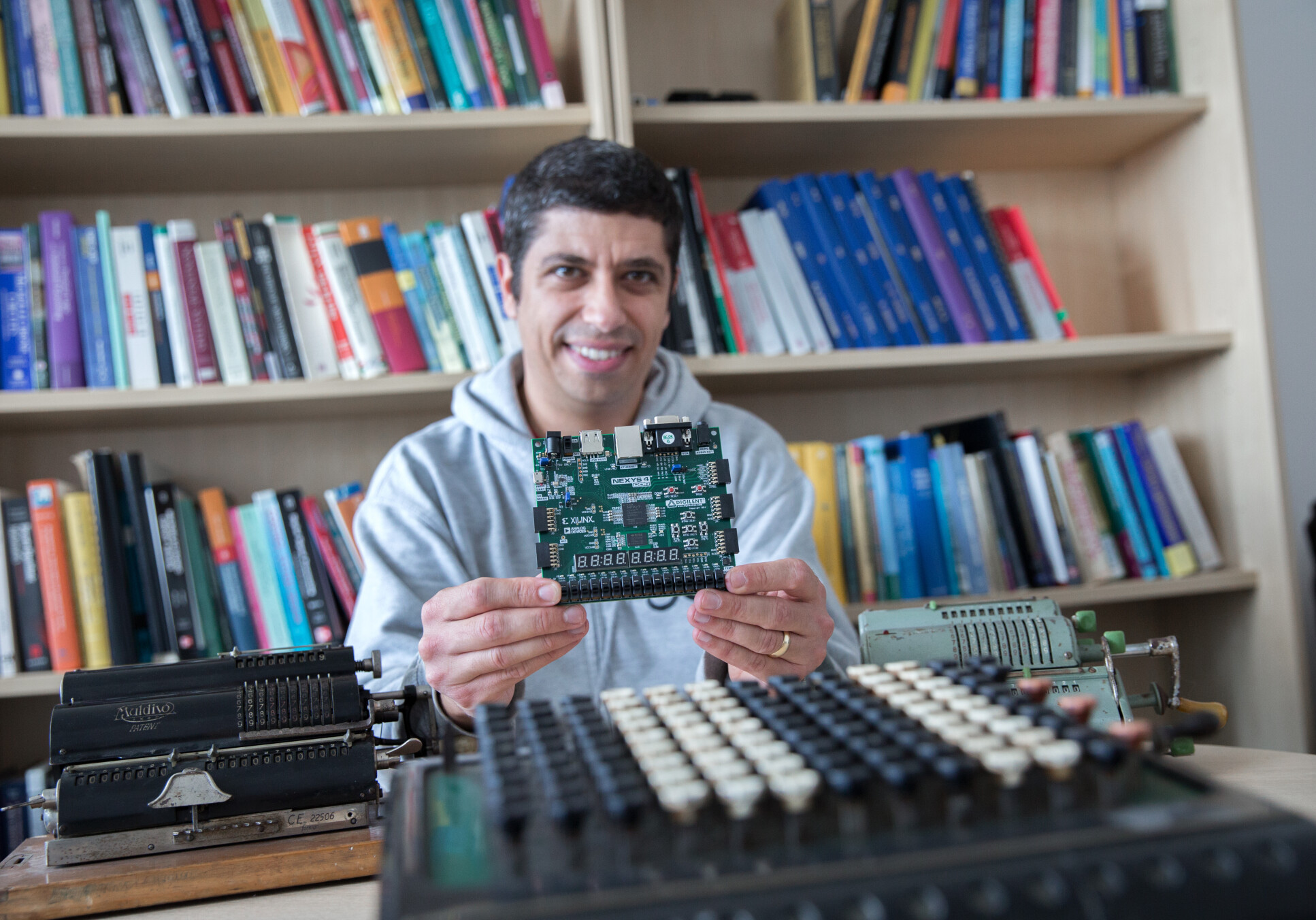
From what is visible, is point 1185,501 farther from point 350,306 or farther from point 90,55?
point 90,55

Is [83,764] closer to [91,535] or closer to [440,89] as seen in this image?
[91,535]

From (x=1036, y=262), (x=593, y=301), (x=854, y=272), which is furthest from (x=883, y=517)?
(x=593, y=301)

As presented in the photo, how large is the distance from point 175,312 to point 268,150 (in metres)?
0.36

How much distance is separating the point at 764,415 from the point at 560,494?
1205 mm

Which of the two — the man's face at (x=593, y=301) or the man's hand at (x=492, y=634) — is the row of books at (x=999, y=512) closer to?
the man's face at (x=593, y=301)

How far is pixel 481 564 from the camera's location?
1492 mm

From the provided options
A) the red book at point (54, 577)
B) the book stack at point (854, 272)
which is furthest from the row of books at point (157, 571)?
the book stack at point (854, 272)

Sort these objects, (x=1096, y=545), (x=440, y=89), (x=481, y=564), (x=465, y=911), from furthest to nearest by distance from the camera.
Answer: (x=1096, y=545) → (x=440, y=89) → (x=481, y=564) → (x=465, y=911)

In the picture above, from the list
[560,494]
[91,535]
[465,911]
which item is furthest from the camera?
[91,535]

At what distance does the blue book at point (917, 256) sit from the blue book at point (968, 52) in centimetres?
24

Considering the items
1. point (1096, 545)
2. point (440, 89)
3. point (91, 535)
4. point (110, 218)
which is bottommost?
point (1096, 545)

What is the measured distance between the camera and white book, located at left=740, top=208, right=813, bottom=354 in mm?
1854

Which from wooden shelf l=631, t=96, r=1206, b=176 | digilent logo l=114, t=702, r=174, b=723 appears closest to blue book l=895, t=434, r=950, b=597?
wooden shelf l=631, t=96, r=1206, b=176

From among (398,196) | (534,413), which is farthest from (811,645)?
(398,196)
